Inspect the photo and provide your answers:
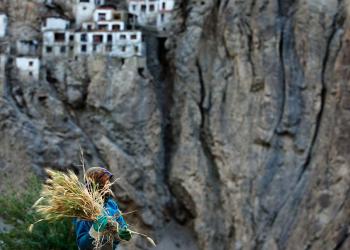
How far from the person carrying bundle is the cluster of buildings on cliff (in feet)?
93.3

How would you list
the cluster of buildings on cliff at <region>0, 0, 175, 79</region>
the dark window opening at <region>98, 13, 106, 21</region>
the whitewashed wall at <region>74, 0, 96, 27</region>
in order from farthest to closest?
the whitewashed wall at <region>74, 0, 96, 27</region> → the dark window opening at <region>98, 13, 106, 21</region> → the cluster of buildings on cliff at <region>0, 0, 175, 79</region>

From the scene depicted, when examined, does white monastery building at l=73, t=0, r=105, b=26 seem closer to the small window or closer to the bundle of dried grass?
the small window

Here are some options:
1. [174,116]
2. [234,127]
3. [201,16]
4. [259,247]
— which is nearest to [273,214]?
[259,247]

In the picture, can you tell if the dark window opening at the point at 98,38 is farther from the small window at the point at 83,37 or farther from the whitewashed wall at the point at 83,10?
the whitewashed wall at the point at 83,10

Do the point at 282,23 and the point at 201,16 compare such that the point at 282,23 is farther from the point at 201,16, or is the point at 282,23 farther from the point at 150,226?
the point at 150,226

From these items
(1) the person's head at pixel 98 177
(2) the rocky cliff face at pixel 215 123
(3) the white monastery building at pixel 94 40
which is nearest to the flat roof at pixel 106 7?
(3) the white monastery building at pixel 94 40

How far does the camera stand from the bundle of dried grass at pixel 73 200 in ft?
22.4

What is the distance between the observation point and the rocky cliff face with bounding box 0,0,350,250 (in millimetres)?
29875

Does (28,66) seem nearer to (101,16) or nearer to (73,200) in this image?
(101,16)

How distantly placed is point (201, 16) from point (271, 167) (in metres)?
8.60

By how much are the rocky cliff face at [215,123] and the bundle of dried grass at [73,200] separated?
2160 centimetres

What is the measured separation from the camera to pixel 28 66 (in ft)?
115

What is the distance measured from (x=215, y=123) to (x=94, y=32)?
27.1 feet

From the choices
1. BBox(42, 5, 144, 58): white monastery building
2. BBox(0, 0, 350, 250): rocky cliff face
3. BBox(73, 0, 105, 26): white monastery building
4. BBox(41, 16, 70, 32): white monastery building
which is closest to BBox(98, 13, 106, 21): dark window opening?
BBox(42, 5, 144, 58): white monastery building
